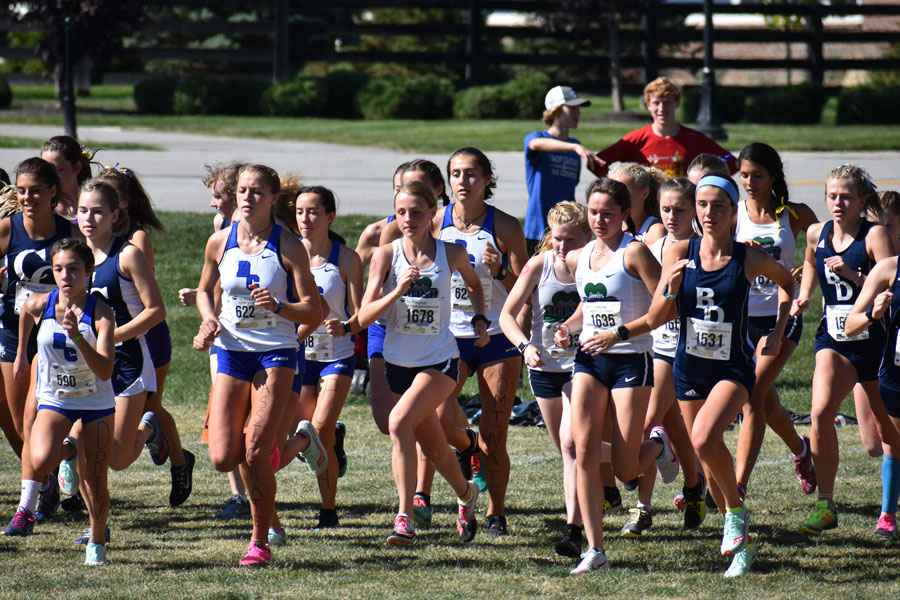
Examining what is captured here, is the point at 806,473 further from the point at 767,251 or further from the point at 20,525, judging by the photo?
the point at 20,525

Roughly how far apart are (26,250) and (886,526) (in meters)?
5.02

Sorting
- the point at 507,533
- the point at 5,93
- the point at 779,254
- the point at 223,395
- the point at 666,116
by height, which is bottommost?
the point at 507,533

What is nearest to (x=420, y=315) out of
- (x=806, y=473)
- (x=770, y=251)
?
(x=770, y=251)

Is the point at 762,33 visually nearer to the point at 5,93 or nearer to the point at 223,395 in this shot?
the point at 5,93

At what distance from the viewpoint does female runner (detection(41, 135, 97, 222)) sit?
7.26 meters

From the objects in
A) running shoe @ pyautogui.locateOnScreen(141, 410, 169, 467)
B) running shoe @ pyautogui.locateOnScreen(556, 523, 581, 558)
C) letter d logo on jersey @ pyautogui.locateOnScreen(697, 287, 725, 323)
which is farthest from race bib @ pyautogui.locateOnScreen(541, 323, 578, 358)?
running shoe @ pyautogui.locateOnScreen(141, 410, 169, 467)

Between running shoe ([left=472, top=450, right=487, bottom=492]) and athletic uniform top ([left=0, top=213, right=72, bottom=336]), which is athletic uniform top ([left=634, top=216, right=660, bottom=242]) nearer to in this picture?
running shoe ([left=472, top=450, right=487, bottom=492])

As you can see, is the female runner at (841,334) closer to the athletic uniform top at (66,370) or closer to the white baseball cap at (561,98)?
the white baseball cap at (561,98)

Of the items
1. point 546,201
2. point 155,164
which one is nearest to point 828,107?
point 155,164

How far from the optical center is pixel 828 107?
1555 inches

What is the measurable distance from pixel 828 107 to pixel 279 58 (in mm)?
18097

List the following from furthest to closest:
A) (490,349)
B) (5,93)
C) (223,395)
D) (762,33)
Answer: (762,33)
(5,93)
(490,349)
(223,395)

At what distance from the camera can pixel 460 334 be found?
703 centimetres

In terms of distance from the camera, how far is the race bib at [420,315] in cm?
651
